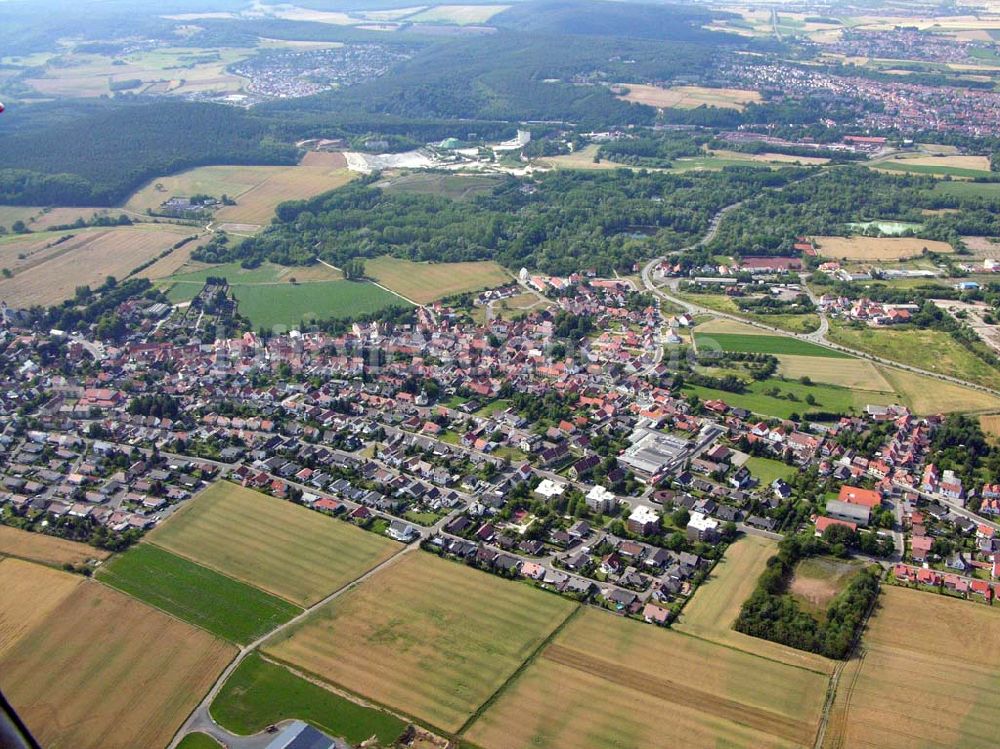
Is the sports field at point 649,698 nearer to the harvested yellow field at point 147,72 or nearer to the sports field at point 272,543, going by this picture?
the sports field at point 272,543

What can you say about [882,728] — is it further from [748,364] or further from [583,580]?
[748,364]

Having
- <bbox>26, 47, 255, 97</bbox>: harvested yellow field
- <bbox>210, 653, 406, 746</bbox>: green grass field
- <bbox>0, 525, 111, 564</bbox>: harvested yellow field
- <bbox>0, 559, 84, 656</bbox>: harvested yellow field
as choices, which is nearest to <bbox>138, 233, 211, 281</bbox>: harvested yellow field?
<bbox>0, 525, 111, 564</bbox>: harvested yellow field

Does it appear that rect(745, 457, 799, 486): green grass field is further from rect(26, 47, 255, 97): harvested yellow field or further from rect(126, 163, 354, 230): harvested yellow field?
rect(26, 47, 255, 97): harvested yellow field

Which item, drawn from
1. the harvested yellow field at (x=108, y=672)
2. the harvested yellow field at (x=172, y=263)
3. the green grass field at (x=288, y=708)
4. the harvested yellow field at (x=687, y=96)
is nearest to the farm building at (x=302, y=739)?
the green grass field at (x=288, y=708)

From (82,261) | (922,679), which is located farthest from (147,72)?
(922,679)

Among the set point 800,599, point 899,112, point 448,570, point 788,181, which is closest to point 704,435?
point 800,599

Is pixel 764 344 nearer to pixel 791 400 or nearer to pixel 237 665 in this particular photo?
pixel 791 400
